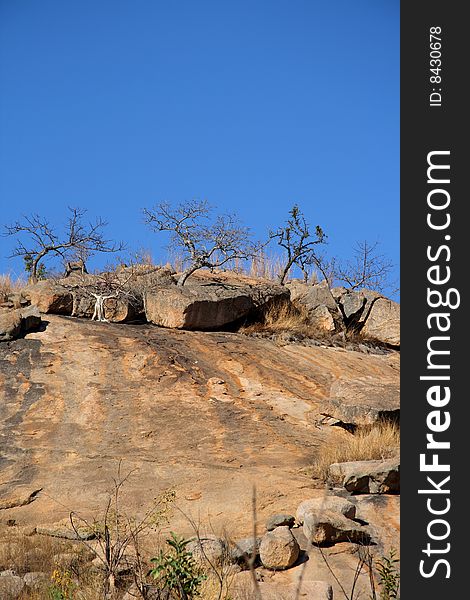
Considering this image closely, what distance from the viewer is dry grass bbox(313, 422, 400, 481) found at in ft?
30.8

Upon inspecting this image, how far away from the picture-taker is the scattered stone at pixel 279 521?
23.8 feet

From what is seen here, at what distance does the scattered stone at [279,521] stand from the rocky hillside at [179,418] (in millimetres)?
315

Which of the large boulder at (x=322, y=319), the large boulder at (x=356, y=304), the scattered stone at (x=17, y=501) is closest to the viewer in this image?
the scattered stone at (x=17, y=501)

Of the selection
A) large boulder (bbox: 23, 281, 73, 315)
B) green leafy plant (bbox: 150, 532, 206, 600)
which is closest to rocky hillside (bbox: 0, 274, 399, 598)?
large boulder (bbox: 23, 281, 73, 315)

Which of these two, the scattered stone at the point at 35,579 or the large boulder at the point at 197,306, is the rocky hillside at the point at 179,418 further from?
the scattered stone at the point at 35,579

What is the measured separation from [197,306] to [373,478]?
299 inches

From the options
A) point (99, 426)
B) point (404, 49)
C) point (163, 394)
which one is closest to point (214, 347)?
point (163, 394)

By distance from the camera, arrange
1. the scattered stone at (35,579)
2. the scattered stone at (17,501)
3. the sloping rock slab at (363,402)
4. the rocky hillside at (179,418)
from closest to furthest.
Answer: the scattered stone at (35,579) → the rocky hillside at (179,418) → the scattered stone at (17,501) → the sloping rock slab at (363,402)

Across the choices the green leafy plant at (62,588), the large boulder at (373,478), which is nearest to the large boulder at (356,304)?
the large boulder at (373,478)

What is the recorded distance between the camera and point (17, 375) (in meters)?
12.3

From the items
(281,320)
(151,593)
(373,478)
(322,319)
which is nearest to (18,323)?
(281,320)

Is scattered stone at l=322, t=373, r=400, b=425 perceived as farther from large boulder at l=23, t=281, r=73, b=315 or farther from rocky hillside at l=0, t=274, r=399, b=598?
large boulder at l=23, t=281, r=73, b=315

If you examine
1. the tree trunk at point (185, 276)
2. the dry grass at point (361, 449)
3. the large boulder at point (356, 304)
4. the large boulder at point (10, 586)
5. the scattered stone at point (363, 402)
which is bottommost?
the large boulder at point (10, 586)

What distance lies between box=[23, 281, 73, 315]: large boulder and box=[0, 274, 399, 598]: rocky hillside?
47 cm
